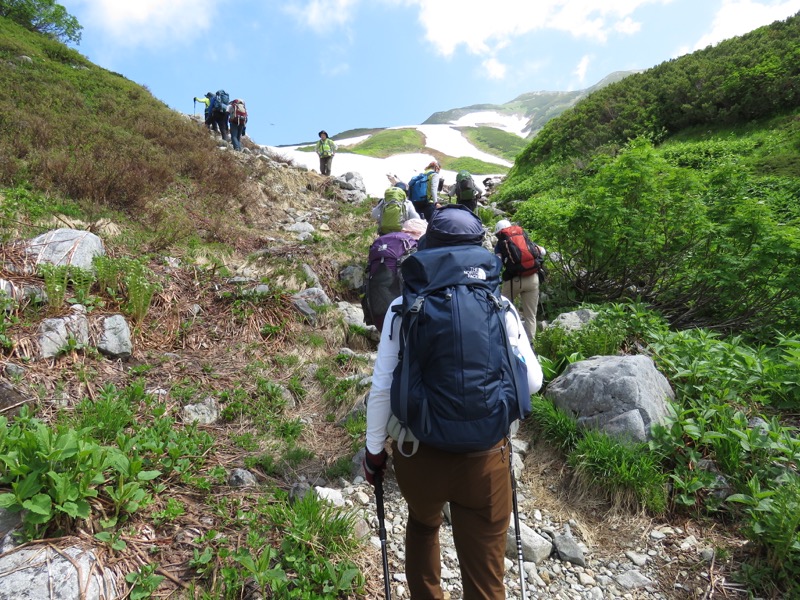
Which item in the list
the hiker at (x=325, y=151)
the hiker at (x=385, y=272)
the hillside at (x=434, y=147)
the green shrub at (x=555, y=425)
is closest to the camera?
the green shrub at (x=555, y=425)

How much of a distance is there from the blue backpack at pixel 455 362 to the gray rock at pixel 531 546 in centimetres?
167

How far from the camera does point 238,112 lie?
597 inches

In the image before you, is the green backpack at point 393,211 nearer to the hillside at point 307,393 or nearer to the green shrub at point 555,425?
the hillside at point 307,393

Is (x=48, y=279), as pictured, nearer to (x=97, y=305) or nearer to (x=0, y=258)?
(x=97, y=305)

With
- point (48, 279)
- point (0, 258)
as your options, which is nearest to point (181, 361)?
point (48, 279)

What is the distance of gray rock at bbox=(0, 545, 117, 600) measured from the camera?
2162 millimetres

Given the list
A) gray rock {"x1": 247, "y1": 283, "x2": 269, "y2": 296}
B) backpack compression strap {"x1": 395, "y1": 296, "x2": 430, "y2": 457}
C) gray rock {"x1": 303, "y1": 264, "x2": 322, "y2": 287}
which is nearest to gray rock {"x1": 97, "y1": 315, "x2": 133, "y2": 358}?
gray rock {"x1": 247, "y1": 283, "x2": 269, "y2": 296}

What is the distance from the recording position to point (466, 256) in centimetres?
208

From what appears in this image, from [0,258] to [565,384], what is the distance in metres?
6.38

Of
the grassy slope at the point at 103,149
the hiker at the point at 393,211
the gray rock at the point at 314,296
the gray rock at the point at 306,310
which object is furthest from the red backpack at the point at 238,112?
the hiker at the point at 393,211

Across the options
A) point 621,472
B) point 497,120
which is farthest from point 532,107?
point 621,472

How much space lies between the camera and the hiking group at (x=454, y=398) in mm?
1903

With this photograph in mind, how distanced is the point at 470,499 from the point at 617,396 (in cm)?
255

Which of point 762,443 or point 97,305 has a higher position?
point 97,305
